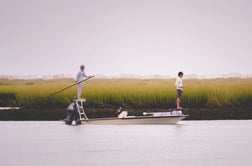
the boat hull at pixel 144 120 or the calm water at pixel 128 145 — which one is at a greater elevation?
the boat hull at pixel 144 120

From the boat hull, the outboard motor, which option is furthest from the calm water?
the outboard motor

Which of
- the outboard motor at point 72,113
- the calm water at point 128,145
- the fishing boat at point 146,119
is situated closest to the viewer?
the calm water at point 128,145

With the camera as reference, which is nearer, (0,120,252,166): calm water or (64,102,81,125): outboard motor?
(0,120,252,166): calm water

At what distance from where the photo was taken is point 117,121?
2147 cm

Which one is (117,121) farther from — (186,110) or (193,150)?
(193,150)

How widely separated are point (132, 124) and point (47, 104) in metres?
5.89

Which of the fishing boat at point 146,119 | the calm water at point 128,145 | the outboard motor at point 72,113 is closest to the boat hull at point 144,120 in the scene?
the fishing boat at point 146,119

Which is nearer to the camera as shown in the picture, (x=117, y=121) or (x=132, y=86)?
(x=117, y=121)

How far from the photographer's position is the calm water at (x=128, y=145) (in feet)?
43.9

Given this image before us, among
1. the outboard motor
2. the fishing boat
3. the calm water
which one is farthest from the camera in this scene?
the outboard motor

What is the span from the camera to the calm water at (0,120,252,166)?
13.4 m

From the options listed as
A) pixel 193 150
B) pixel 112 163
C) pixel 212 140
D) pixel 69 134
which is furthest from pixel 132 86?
pixel 112 163

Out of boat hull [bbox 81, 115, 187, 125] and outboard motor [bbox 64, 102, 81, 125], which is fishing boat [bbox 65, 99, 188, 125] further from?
outboard motor [bbox 64, 102, 81, 125]

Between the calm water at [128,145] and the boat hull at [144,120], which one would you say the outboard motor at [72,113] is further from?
the boat hull at [144,120]
